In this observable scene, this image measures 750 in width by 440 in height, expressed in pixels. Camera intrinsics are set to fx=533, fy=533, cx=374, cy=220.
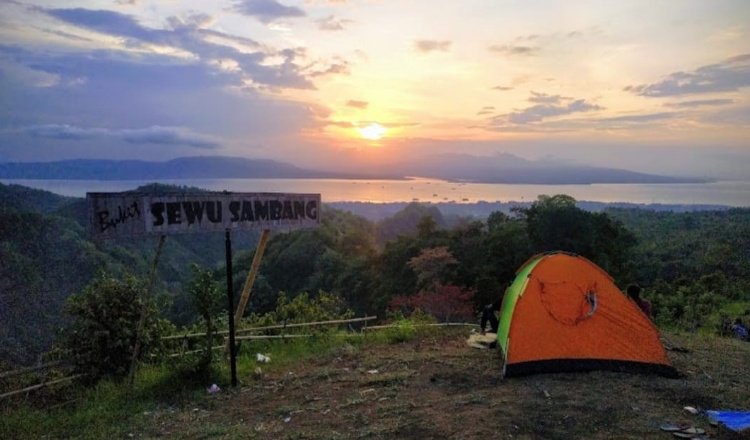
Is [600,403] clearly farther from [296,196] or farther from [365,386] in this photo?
[296,196]

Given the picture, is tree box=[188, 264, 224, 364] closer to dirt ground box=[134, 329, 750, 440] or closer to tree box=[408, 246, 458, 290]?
dirt ground box=[134, 329, 750, 440]

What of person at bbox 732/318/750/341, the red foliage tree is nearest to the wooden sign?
person at bbox 732/318/750/341

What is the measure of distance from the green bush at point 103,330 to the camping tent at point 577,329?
568cm

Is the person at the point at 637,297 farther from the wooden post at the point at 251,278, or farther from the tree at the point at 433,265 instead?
the tree at the point at 433,265

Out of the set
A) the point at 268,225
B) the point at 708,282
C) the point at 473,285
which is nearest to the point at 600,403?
the point at 268,225

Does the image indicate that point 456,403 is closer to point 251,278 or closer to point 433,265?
point 251,278

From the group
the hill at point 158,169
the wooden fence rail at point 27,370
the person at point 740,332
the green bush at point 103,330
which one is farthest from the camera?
the hill at point 158,169

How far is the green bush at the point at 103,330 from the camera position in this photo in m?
8.09

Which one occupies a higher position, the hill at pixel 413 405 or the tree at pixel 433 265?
the hill at pixel 413 405

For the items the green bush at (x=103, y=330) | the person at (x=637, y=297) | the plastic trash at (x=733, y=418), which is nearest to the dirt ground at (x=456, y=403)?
the plastic trash at (x=733, y=418)

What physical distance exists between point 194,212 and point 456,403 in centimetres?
426

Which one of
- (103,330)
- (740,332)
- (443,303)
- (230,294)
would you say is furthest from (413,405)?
(443,303)

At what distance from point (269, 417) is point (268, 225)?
115 inches

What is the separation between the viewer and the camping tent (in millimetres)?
7500
